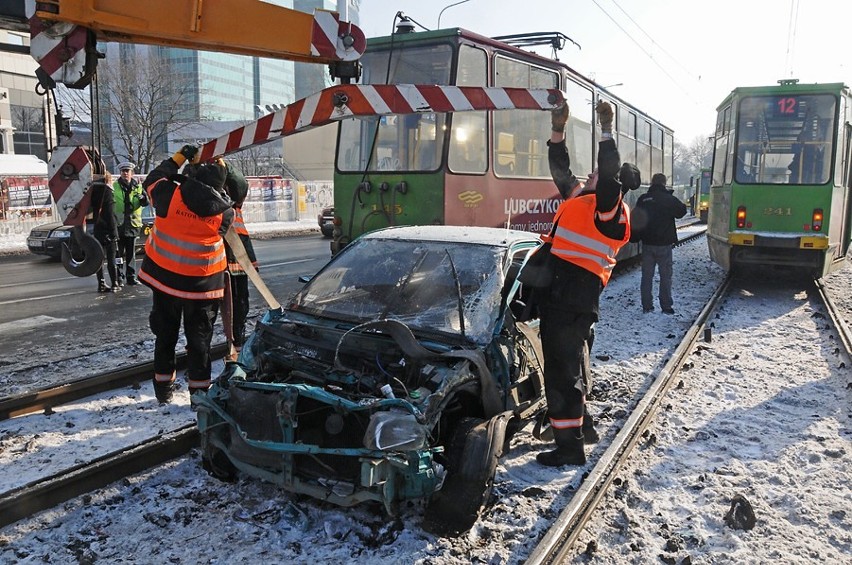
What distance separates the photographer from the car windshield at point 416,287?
14.1ft

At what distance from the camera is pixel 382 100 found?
207 inches

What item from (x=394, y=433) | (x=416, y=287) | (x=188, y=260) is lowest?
(x=394, y=433)

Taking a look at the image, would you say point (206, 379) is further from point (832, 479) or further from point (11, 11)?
point (832, 479)

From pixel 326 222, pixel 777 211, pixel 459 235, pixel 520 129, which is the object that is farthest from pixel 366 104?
pixel 326 222

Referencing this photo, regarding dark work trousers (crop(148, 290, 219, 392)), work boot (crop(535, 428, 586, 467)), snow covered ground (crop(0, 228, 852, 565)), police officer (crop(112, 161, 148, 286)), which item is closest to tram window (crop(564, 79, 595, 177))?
snow covered ground (crop(0, 228, 852, 565))

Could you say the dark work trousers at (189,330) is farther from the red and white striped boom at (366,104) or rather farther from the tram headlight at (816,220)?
the tram headlight at (816,220)

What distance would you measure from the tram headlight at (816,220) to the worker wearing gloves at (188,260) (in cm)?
1004

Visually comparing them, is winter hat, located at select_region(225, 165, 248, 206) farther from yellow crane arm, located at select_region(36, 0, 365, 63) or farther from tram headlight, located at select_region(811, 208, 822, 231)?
tram headlight, located at select_region(811, 208, 822, 231)

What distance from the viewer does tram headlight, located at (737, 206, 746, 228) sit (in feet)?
37.8

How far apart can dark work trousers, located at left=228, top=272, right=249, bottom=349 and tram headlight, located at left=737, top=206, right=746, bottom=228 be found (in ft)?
29.2

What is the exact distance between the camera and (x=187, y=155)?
18.1 ft

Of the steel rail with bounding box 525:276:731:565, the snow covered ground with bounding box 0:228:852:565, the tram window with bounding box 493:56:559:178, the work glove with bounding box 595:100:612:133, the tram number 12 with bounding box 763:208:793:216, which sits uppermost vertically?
the tram window with bounding box 493:56:559:178

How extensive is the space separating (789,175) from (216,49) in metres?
9.89

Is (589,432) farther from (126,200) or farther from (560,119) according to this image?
(126,200)
